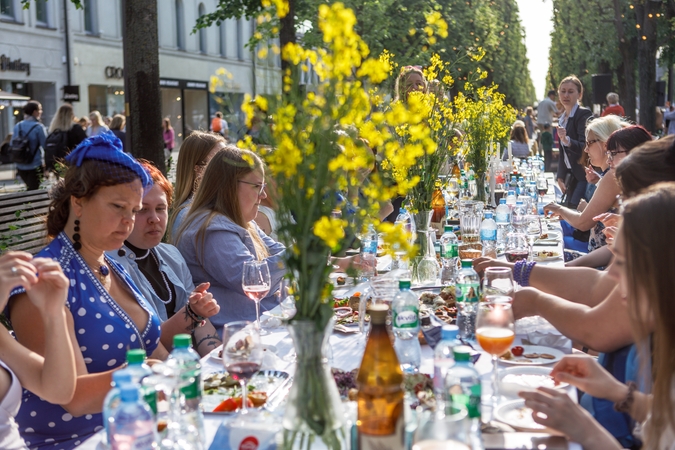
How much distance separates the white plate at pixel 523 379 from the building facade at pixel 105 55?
1407 centimetres

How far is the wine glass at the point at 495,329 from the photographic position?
2.13m

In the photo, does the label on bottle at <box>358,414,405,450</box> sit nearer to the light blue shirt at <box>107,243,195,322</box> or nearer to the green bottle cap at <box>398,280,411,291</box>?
the green bottle cap at <box>398,280,411,291</box>

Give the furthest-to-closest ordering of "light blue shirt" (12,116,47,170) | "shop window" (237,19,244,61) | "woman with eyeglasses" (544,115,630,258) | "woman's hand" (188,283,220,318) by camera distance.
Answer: "shop window" (237,19,244,61) < "light blue shirt" (12,116,47,170) < "woman with eyeglasses" (544,115,630,258) < "woman's hand" (188,283,220,318)

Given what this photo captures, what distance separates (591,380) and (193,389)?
110 cm

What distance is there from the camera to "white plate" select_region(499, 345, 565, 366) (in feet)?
8.07

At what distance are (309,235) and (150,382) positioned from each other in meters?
0.56

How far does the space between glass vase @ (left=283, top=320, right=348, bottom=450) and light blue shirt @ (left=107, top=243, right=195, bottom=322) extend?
176 cm

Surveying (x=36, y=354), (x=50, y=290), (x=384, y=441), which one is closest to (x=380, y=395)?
(x=384, y=441)

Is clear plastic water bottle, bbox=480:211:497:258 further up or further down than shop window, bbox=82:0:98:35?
further down

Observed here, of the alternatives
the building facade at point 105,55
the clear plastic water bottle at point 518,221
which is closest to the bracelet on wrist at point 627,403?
the clear plastic water bottle at point 518,221

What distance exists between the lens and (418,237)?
3779mm

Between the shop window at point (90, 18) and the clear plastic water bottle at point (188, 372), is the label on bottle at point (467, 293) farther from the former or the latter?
the shop window at point (90, 18)

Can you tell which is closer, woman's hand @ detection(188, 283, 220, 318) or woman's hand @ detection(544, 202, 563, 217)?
woman's hand @ detection(188, 283, 220, 318)

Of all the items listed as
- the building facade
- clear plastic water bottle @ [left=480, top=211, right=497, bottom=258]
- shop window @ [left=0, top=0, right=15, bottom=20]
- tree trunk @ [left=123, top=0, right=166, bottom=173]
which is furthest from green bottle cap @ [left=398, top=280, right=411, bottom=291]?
shop window @ [left=0, top=0, right=15, bottom=20]
